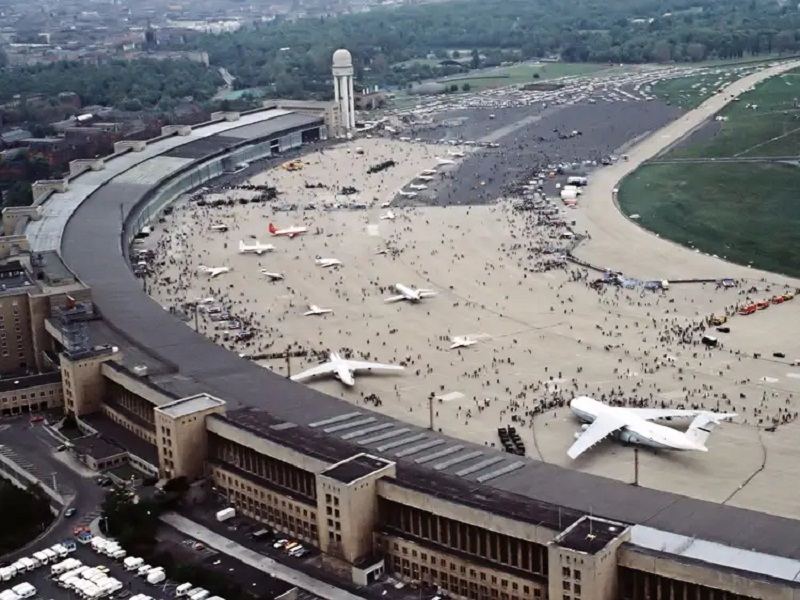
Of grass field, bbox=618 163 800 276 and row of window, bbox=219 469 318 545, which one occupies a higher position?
row of window, bbox=219 469 318 545

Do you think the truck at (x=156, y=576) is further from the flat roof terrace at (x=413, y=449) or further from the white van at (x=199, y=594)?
the flat roof terrace at (x=413, y=449)

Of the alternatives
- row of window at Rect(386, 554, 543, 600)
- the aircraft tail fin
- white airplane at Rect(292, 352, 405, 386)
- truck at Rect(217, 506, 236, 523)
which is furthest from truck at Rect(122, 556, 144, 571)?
the aircraft tail fin

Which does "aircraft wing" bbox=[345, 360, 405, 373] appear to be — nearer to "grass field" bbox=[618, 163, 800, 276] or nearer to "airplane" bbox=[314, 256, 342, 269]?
"airplane" bbox=[314, 256, 342, 269]

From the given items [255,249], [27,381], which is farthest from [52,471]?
[255,249]

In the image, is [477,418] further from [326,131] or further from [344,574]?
[326,131]

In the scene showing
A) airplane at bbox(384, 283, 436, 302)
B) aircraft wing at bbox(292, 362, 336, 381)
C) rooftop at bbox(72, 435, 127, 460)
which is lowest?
airplane at bbox(384, 283, 436, 302)

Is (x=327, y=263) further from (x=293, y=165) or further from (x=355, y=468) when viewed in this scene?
(x=355, y=468)

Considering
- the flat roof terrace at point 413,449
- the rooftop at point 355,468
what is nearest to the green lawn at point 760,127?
the flat roof terrace at point 413,449
